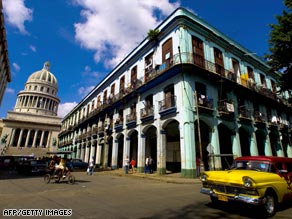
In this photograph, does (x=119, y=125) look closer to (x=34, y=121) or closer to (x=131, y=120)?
(x=131, y=120)

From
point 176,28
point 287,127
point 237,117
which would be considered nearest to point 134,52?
point 176,28

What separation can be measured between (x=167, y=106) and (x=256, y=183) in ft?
39.1

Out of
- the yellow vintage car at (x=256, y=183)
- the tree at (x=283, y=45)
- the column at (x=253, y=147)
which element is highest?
the tree at (x=283, y=45)

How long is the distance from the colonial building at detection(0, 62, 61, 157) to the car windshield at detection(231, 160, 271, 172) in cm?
7031

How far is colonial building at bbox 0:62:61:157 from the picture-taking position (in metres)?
64.3

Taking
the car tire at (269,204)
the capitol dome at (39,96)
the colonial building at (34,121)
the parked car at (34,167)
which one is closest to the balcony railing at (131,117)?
the parked car at (34,167)

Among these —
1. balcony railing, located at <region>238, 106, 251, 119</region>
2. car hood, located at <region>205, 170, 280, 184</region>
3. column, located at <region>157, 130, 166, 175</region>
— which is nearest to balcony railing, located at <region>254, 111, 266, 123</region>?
balcony railing, located at <region>238, 106, 251, 119</region>

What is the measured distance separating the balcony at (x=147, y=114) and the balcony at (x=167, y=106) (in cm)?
113

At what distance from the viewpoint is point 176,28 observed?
17438 mm

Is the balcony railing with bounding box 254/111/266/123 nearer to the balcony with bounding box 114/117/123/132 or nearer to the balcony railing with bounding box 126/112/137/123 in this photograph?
the balcony railing with bounding box 126/112/137/123

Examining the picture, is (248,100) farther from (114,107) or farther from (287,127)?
(114,107)

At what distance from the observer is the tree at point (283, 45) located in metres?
12.5

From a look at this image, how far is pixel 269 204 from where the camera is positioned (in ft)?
17.2

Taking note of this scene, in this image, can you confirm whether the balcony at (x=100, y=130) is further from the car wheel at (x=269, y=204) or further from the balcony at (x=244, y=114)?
the car wheel at (x=269, y=204)
